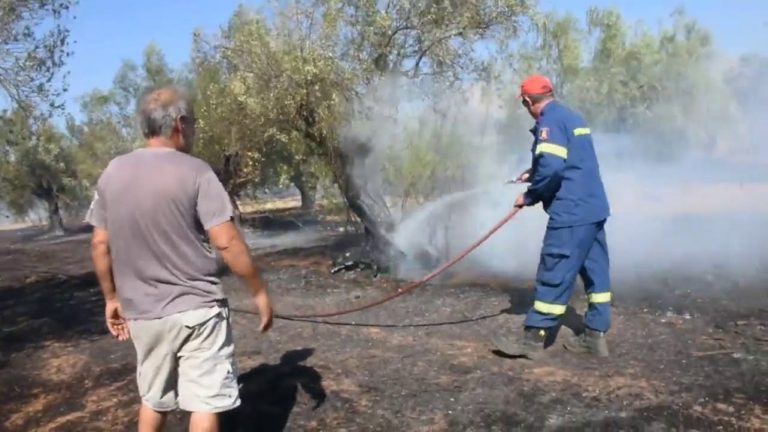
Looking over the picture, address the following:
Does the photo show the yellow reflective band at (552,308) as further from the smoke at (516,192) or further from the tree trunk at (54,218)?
the tree trunk at (54,218)

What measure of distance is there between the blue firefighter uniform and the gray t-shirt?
2667 mm

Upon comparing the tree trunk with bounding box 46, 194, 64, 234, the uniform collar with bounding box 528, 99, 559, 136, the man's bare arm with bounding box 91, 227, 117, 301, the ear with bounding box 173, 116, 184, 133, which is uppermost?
the ear with bounding box 173, 116, 184, 133

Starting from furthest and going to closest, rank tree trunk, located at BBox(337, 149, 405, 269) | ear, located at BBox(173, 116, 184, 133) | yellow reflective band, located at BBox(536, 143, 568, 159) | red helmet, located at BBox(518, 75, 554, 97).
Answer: tree trunk, located at BBox(337, 149, 405, 269)
red helmet, located at BBox(518, 75, 554, 97)
yellow reflective band, located at BBox(536, 143, 568, 159)
ear, located at BBox(173, 116, 184, 133)

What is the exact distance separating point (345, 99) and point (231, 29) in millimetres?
2966

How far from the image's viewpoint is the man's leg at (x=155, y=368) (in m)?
3.29

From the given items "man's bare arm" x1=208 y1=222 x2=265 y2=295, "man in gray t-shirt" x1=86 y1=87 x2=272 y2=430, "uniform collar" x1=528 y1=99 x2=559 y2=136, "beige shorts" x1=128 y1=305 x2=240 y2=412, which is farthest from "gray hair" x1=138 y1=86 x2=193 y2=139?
"uniform collar" x1=528 y1=99 x2=559 y2=136

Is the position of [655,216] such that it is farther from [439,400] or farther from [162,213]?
[162,213]

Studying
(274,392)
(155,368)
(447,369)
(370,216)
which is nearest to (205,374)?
(155,368)

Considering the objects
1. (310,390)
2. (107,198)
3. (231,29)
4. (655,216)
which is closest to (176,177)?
(107,198)

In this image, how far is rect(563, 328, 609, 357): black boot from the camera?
522 centimetres

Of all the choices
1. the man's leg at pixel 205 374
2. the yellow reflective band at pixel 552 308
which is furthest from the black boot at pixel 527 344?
the man's leg at pixel 205 374

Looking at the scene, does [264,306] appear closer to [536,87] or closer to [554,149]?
[554,149]

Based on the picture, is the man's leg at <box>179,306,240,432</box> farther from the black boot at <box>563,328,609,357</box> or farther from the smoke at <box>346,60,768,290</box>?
the smoke at <box>346,60,768,290</box>

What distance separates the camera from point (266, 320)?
3.39m
